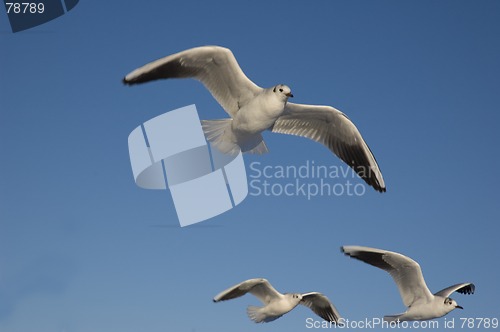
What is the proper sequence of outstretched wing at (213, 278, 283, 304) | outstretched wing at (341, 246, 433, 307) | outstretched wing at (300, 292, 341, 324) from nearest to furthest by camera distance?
outstretched wing at (213, 278, 283, 304)
outstretched wing at (341, 246, 433, 307)
outstretched wing at (300, 292, 341, 324)

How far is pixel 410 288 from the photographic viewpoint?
11.3 metres

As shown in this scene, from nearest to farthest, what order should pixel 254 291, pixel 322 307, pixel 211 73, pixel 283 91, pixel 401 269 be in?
pixel 283 91 < pixel 211 73 < pixel 401 269 < pixel 254 291 < pixel 322 307

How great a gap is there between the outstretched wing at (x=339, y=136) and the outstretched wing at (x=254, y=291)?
7.68 feet

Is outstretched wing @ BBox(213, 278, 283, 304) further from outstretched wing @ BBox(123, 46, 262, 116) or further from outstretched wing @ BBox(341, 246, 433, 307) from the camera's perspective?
outstretched wing @ BBox(123, 46, 262, 116)

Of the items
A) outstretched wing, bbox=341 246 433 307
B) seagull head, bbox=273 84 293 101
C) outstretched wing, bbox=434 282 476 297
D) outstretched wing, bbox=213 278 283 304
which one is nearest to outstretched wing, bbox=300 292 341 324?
outstretched wing, bbox=213 278 283 304

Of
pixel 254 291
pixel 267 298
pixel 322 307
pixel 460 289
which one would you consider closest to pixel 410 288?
pixel 460 289

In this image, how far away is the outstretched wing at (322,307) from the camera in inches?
488

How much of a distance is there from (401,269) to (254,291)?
2.42 metres

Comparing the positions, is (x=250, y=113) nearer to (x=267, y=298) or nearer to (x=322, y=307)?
(x=267, y=298)

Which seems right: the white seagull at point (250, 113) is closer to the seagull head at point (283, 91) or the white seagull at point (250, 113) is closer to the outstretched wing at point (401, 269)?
the seagull head at point (283, 91)

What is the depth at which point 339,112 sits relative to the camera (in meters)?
10.6

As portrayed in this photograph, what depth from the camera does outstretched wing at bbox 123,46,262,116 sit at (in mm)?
9102

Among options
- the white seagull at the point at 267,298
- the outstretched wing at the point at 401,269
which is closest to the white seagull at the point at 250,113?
the outstretched wing at the point at 401,269

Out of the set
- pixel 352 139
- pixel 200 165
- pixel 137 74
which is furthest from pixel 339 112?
pixel 137 74
